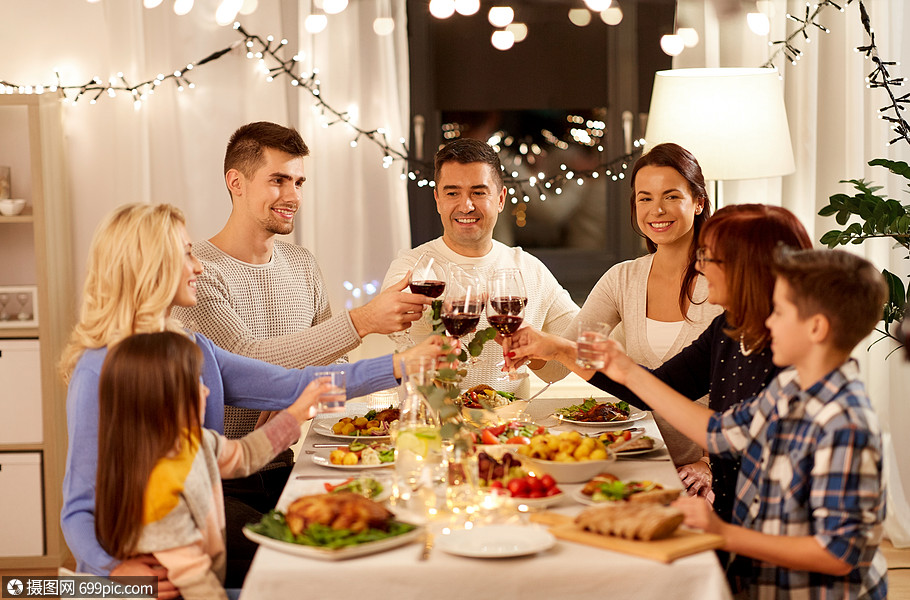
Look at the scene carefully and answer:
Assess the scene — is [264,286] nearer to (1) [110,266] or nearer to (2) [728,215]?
(1) [110,266]

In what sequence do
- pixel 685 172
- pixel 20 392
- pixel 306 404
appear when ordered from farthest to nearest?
pixel 20 392 < pixel 685 172 < pixel 306 404

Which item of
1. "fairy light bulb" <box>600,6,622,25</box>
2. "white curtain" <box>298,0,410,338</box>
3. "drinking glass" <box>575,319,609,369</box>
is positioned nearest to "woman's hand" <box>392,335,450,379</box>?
"drinking glass" <box>575,319,609,369</box>

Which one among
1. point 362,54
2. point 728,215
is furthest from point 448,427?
point 362,54

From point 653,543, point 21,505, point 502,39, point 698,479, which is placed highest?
point 502,39

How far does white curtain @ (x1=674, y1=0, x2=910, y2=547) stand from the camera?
153 inches

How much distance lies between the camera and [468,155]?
323 centimetres

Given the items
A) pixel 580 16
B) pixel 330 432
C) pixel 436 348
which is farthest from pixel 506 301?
pixel 580 16

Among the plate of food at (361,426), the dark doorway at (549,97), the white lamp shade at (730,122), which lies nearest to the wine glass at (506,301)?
the plate of food at (361,426)

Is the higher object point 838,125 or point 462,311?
point 838,125

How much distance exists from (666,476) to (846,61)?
2.60 meters

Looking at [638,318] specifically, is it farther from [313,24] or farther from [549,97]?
[313,24]

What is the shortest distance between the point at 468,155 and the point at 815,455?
185 centimetres

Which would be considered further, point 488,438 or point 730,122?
point 730,122

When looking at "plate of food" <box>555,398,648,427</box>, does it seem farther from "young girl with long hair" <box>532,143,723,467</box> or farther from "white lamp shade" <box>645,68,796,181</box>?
"white lamp shade" <box>645,68,796,181</box>
